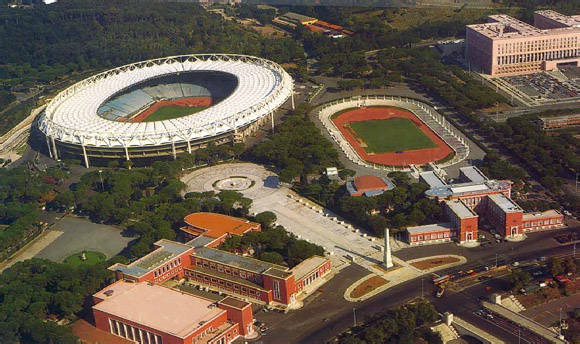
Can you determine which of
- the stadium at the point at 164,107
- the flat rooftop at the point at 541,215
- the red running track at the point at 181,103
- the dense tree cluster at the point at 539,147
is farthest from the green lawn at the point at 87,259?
the dense tree cluster at the point at 539,147

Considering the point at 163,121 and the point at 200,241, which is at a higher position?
the point at 163,121

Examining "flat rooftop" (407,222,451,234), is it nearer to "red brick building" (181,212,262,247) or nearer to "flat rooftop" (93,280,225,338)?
"red brick building" (181,212,262,247)

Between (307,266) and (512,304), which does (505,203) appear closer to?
(512,304)

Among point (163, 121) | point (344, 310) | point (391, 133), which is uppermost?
point (163, 121)

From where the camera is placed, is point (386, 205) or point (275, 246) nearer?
point (275, 246)

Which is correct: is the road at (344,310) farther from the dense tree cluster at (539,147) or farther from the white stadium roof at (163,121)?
the white stadium roof at (163,121)

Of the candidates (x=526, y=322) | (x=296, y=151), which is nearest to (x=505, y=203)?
(x=526, y=322)
